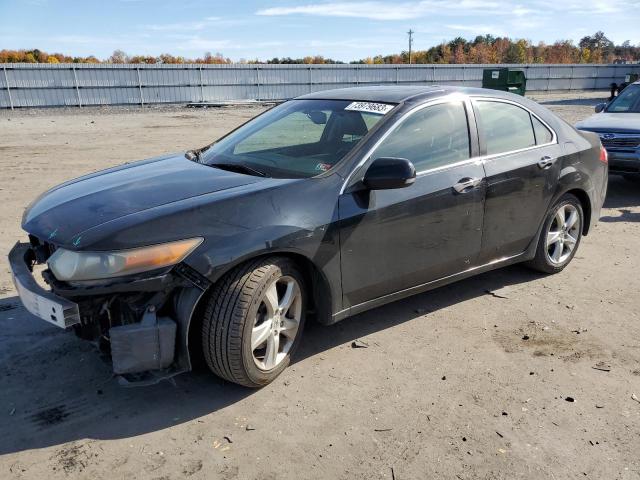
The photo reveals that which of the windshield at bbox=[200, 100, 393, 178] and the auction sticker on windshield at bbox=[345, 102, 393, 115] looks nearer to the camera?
the windshield at bbox=[200, 100, 393, 178]

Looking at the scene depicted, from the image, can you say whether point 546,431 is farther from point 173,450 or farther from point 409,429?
point 173,450

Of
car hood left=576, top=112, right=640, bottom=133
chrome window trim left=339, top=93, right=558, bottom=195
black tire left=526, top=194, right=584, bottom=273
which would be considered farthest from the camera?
car hood left=576, top=112, right=640, bottom=133

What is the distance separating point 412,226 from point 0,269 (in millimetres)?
3755

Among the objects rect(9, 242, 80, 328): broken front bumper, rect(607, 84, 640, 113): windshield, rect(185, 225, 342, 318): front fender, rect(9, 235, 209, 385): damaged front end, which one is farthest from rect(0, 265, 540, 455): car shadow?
rect(607, 84, 640, 113): windshield

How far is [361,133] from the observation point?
3711 millimetres

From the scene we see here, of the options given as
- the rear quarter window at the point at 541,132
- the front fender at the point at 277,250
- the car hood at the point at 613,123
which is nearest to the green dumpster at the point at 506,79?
the car hood at the point at 613,123

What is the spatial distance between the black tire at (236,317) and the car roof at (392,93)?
1.60 m

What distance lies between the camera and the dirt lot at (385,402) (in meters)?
2.65

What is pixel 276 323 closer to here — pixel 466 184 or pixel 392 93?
pixel 466 184

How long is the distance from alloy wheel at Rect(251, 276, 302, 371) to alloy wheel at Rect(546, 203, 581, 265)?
2.63 metres

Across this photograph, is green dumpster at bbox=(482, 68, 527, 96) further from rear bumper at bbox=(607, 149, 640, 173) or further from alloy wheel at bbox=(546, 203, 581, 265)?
alloy wheel at bbox=(546, 203, 581, 265)

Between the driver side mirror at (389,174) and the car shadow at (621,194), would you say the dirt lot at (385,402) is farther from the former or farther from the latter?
the car shadow at (621,194)

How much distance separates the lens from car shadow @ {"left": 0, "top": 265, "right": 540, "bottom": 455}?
2877 millimetres

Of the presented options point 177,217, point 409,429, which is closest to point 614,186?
point 409,429
